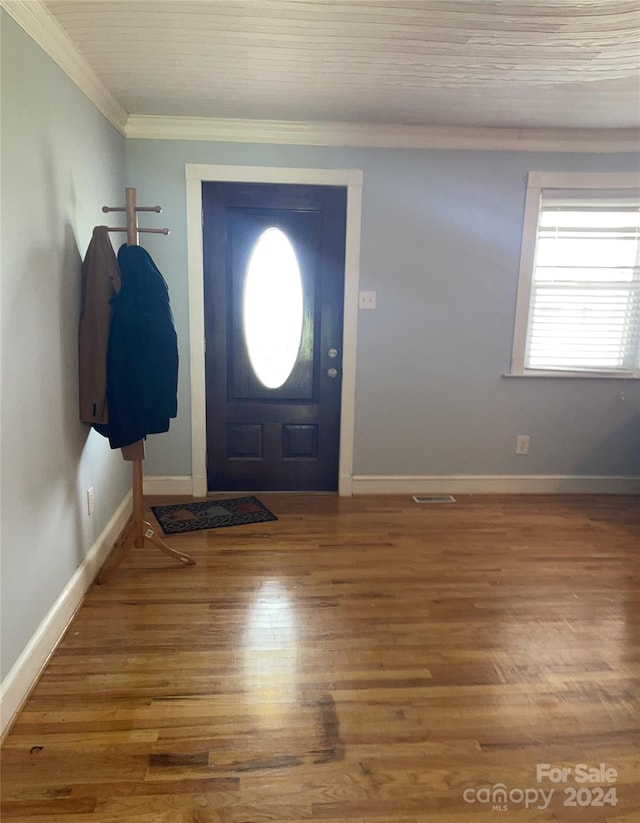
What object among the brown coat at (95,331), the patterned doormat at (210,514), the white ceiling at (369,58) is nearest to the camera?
the white ceiling at (369,58)

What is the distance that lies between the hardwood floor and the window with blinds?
51.9 inches

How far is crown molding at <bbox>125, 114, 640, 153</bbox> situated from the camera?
10.8 feet

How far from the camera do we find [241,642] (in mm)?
2178

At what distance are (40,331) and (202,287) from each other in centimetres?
158

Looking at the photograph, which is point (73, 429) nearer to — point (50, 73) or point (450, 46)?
point (50, 73)

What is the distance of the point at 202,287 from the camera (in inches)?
137

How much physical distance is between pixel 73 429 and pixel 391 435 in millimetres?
2054

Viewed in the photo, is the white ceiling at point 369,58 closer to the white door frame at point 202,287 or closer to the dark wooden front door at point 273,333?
the white door frame at point 202,287

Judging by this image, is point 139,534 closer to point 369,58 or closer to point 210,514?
point 210,514

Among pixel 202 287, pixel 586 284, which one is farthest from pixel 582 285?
pixel 202 287

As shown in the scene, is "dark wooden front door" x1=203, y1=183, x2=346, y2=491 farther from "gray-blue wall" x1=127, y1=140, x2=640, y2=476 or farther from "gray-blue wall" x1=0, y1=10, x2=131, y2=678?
"gray-blue wall" x1=0, y1=10, x2=131, y2=678

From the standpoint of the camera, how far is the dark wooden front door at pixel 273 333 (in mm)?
3486

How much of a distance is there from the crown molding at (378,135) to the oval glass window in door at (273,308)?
0.56 meters

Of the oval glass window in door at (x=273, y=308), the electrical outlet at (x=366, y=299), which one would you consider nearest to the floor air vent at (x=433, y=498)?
the oval glass window in door at (x=273, y=308)
